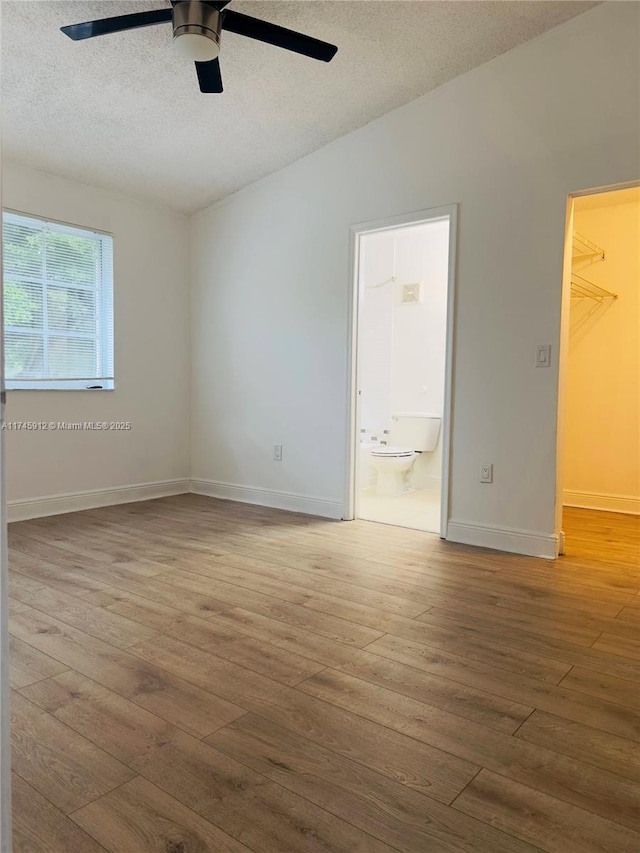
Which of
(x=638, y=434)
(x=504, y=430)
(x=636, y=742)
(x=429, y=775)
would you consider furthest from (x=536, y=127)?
(x=429, y=775)

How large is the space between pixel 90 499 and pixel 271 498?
1.44m

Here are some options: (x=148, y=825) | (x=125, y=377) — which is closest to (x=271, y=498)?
(x=125, y=377)

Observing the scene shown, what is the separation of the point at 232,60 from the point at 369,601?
9.66 feet

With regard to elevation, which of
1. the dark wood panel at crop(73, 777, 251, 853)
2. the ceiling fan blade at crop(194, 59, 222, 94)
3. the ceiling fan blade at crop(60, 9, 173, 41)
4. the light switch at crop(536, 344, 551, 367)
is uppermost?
the ceiling fan blade at crop(60, 9, 173, 41)

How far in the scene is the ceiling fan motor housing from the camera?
2.38 metres

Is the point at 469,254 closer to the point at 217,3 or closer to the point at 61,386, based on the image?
the point at 217,3

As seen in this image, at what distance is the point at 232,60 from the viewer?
3137 millimetres

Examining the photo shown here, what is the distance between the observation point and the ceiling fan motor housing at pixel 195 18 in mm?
2385

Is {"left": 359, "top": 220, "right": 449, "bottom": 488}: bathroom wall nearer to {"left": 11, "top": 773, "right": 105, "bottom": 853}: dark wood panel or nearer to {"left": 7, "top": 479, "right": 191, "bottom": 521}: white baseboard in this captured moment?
{"left": 7, "top": 479, "right": 191, "bottom": 521}: white baseboard

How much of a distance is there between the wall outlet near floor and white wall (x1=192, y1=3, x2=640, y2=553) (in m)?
0.03

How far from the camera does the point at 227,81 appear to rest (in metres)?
3.34

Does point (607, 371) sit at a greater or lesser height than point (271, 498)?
greater

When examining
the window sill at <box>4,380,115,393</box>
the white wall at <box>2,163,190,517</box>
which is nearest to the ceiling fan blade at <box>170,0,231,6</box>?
the white wall at <box>2,163,190,517</box>

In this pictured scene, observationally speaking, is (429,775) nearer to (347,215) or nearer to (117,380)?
(347,215)
